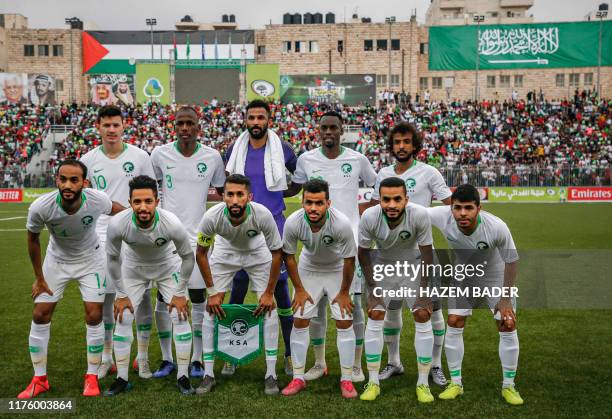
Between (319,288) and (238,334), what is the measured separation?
1.00 meters

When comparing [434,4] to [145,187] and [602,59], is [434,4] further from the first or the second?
[145,187]

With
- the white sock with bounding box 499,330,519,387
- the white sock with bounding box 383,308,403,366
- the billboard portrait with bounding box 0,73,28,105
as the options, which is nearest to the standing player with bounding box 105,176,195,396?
the white sock with bounding box 383,308,403,366

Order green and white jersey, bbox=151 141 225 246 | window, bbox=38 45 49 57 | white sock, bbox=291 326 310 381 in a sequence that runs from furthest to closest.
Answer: window, bbox=38 45 49 57 → green and white jersey, bbox=151 141 225 246 → white sock, bbox=291 326 310 381

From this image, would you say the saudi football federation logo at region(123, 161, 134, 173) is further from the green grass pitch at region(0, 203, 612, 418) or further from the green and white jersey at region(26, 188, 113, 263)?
the green grass pitch at region(0, 203, 612, 418)

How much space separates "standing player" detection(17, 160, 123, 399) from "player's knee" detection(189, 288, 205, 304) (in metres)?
0.93

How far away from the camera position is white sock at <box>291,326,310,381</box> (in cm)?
627

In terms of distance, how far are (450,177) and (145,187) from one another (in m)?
25.2

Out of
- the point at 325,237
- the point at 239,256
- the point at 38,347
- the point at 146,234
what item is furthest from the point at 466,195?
the point at 38,347

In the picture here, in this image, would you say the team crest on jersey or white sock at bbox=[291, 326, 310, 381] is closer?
the team crest on jersey

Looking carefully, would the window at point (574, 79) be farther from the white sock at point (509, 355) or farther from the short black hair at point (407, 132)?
the white sock at point (509, 355)

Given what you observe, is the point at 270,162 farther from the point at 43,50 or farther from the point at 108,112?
the point at 43,50

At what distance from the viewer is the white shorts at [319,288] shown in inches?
246

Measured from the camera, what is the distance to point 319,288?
20.7ft

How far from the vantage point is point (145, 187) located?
5.90 meters
